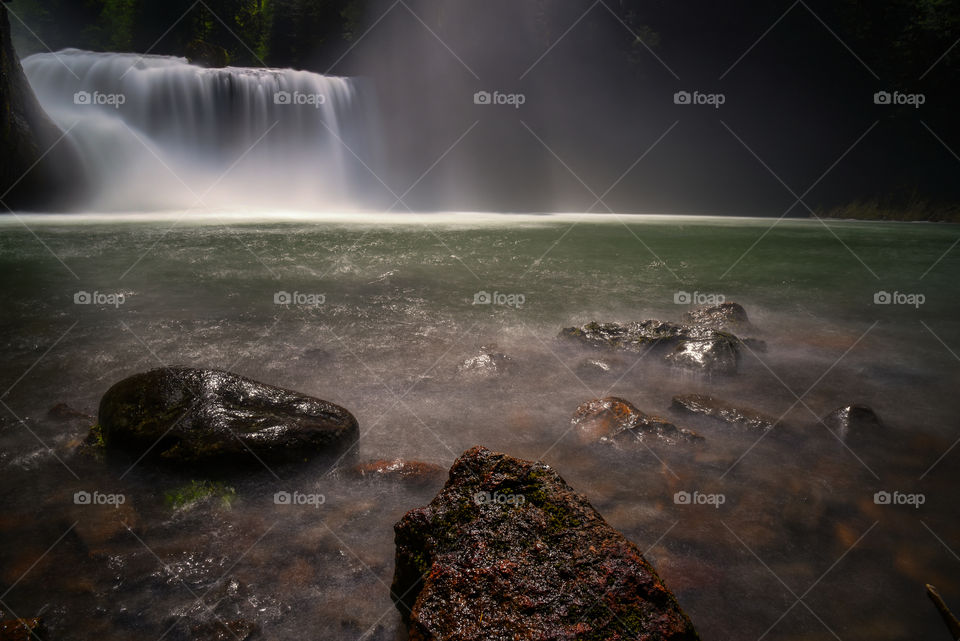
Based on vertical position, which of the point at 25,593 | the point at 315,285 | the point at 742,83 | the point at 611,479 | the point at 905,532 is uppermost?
the point at 742,83

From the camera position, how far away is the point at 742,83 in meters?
29.0

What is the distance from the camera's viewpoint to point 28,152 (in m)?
16.2

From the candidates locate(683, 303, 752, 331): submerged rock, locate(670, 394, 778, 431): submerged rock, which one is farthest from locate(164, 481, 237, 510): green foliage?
locate(683, 303, 752, 331): submerged rock

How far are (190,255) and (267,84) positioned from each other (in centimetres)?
1461

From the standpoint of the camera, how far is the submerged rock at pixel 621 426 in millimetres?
3959

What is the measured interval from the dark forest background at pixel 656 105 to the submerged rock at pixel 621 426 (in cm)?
2296

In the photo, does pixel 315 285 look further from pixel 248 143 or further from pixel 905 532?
pixel 248 143

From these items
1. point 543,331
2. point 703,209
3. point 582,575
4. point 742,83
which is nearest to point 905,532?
point 582,575

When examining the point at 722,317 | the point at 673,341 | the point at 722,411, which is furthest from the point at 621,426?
the point at 722,317

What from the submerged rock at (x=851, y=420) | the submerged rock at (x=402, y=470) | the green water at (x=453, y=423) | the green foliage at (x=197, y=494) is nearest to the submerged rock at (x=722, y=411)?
the green water at (x=453, y=423)

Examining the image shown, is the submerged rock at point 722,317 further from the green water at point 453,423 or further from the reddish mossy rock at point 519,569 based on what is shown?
the reddish mossy rock at point 519,569

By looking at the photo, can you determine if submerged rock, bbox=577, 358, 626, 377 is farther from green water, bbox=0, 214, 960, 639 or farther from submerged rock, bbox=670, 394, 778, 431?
submerged rock, bbox=670, 394, 778, 431

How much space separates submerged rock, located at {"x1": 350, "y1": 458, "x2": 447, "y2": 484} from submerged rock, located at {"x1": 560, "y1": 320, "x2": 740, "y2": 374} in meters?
3.08

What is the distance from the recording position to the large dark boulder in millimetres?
3430
